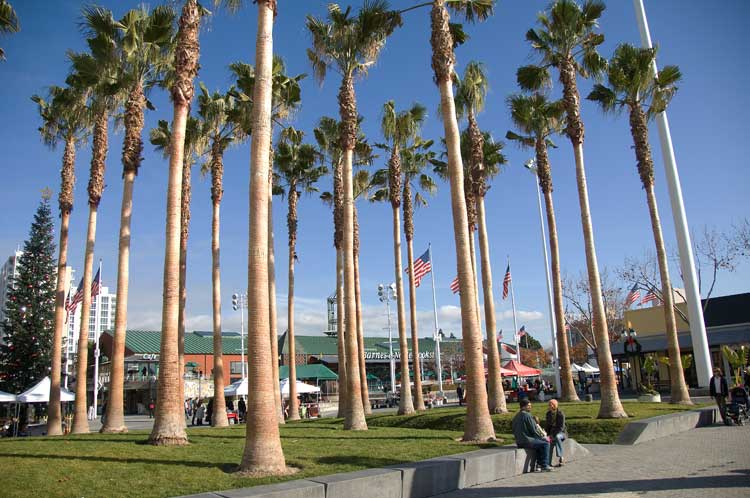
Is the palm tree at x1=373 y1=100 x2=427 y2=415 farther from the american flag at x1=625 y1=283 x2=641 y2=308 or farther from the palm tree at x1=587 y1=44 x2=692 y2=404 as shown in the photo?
the american flag at x1=625 y1=283 x2=641 y2=308

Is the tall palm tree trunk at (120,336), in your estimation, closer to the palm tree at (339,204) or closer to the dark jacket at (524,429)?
the palm tree at (339,204)

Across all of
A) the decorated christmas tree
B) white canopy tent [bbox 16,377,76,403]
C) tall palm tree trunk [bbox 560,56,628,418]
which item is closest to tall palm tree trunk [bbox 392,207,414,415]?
tall palm tree trunk [bbox 560,56,628,418]

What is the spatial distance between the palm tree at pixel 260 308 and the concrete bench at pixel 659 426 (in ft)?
31.7

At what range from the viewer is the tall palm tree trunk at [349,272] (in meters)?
18.5

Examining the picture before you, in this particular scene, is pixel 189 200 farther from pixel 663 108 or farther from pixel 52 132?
pixel 663 108

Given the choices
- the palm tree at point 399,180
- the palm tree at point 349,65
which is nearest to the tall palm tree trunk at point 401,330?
the palm tree at point 399,180

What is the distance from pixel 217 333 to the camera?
74.8 feet

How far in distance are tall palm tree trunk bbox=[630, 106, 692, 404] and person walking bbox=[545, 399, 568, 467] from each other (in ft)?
39.2

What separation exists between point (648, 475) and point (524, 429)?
7.86ft

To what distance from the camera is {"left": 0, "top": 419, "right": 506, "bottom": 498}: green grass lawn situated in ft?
28.0

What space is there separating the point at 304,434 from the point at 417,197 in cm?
1685

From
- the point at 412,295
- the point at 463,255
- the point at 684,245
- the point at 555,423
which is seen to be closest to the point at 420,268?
the point at 412,295

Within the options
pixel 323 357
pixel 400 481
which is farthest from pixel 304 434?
pixel 323 357

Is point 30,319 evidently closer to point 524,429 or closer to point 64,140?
point 64,140
